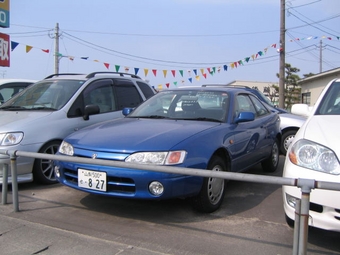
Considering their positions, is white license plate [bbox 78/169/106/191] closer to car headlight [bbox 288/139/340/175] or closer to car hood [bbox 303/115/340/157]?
car headlight [bbox 288/139/340/175]

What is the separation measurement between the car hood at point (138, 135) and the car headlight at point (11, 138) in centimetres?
95

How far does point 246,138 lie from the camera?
4578mm

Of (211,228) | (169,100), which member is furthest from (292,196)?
(169,100)

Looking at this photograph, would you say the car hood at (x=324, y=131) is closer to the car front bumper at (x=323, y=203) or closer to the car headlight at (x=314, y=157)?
the car headlight at (x=314, y=157)

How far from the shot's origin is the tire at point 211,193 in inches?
142

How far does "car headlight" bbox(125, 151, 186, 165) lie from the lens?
329 centimetres

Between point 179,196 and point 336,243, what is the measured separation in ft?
4.84

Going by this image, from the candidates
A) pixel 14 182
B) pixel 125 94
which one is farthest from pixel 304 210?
pixel 125 94

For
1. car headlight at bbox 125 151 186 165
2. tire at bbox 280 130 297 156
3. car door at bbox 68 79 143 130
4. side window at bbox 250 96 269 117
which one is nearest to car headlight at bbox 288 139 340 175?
car headlight at bbox 125 151 186 165

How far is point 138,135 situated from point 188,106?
1194 millimetres

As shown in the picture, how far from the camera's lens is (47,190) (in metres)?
4.70

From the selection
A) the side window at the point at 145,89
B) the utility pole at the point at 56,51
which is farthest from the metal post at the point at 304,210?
the utility pole at the point at 56,51

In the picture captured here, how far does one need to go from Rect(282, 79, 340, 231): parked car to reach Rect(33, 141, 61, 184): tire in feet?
10.8

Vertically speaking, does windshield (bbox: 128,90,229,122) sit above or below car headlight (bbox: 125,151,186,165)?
above
